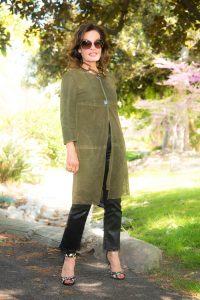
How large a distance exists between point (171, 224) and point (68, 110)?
3.60 metres

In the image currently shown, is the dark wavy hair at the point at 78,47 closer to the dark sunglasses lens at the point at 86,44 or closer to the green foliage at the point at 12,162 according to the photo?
the dark sunglasses lens at the point at 86,44

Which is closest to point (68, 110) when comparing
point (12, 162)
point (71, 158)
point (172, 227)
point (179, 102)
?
point (71, 158)

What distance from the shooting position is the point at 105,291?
3.91 m

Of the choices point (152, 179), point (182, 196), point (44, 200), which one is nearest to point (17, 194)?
point (44, 200)

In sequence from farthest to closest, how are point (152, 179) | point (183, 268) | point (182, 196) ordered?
point (152, 179) → point (182, 196) → point (183, 268)

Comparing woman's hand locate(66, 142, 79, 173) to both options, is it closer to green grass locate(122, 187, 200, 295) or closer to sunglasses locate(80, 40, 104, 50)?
sunglasses locate(80, 40, 104, 50)

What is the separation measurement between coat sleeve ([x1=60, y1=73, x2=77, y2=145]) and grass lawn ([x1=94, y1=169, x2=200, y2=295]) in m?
1.62

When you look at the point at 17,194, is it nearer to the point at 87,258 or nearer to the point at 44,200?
the point at 44,200

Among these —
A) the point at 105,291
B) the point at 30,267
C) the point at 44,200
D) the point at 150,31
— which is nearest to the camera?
the point at 105,291

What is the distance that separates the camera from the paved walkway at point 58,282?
376 cm

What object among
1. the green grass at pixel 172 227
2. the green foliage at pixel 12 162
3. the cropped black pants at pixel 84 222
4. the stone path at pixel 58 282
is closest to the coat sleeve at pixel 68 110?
the cropped black pants at pixel 84 222

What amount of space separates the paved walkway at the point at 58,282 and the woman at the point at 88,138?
0.60ft

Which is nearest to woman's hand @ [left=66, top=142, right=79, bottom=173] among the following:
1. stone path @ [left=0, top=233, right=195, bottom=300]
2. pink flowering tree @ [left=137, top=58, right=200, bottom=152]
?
stone path @ [left=0, top=233, right=195, bottom=300]

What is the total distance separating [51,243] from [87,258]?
0.63 metres
